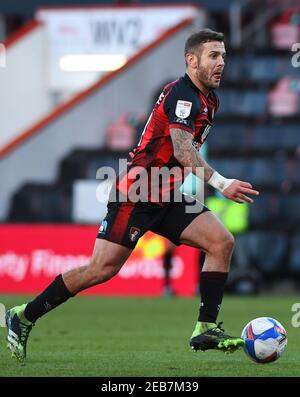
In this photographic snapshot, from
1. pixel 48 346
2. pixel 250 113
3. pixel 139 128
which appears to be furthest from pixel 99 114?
pixel 48 346

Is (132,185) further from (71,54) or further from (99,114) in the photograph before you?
(71,54)

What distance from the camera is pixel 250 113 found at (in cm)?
2330

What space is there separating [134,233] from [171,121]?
85 cm

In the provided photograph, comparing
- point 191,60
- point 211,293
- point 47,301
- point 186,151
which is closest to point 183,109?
point 186,151

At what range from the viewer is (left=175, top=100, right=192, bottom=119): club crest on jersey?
27.9 ft

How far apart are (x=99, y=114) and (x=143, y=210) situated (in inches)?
592

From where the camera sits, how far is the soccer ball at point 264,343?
853 centimetres

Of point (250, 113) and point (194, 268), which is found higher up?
point (250, 113)

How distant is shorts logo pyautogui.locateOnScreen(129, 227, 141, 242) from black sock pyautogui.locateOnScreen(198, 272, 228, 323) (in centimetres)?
58

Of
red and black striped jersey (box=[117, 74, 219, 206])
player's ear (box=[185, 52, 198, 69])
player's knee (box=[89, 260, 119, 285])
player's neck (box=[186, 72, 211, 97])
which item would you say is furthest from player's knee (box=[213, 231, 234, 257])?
player's ear (box=[185, 52, 198, 69])

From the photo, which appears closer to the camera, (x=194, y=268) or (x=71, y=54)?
(x=194, y=268)

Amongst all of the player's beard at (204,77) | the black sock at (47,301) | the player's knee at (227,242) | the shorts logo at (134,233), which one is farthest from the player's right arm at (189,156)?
the black sock at (47,301)

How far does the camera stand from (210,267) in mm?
8805

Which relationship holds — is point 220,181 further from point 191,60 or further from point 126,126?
point 126,126
